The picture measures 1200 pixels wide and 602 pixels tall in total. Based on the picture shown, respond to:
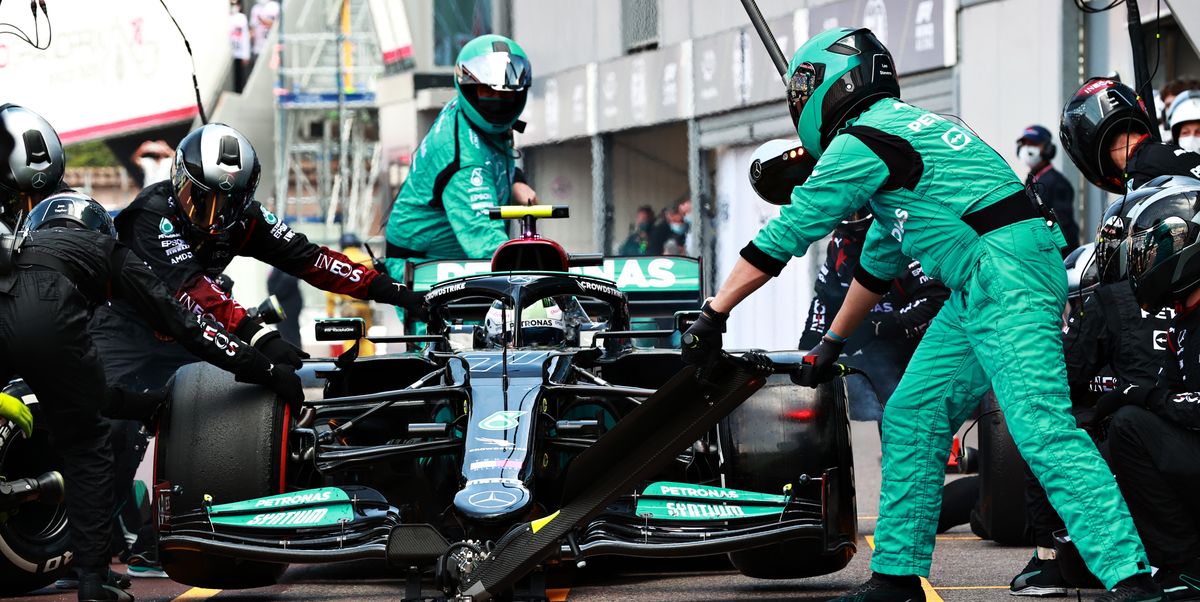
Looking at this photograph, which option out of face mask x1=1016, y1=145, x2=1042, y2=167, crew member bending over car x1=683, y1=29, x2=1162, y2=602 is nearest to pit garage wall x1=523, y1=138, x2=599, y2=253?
face mask x1=1016, y1=145, x2=1042, y2=167

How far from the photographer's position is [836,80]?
541cm

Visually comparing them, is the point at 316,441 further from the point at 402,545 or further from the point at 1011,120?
the point at 1011,120

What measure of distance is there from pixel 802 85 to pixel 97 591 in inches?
116

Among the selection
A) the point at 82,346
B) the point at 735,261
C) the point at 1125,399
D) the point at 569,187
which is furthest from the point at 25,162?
the point at 569,187

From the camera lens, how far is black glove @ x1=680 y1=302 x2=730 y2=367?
505cm

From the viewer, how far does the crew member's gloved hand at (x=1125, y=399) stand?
17.8 feet

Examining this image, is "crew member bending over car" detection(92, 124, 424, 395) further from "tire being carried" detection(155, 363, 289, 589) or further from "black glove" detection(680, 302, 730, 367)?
"black glove" detection(680, 302, 730, 367)

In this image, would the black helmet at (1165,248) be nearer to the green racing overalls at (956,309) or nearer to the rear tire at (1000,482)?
the green racing overalls at (956,309)

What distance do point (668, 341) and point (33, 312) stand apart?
384 centimetres

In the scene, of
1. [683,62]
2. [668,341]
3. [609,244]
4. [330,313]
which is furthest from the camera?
[330,313]

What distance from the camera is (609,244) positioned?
75.1ft

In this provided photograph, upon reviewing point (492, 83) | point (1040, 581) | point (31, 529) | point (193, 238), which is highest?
point (492, 83)

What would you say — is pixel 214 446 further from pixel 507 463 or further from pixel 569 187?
pixel 569 187

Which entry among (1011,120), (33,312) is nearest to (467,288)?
(33,312)
